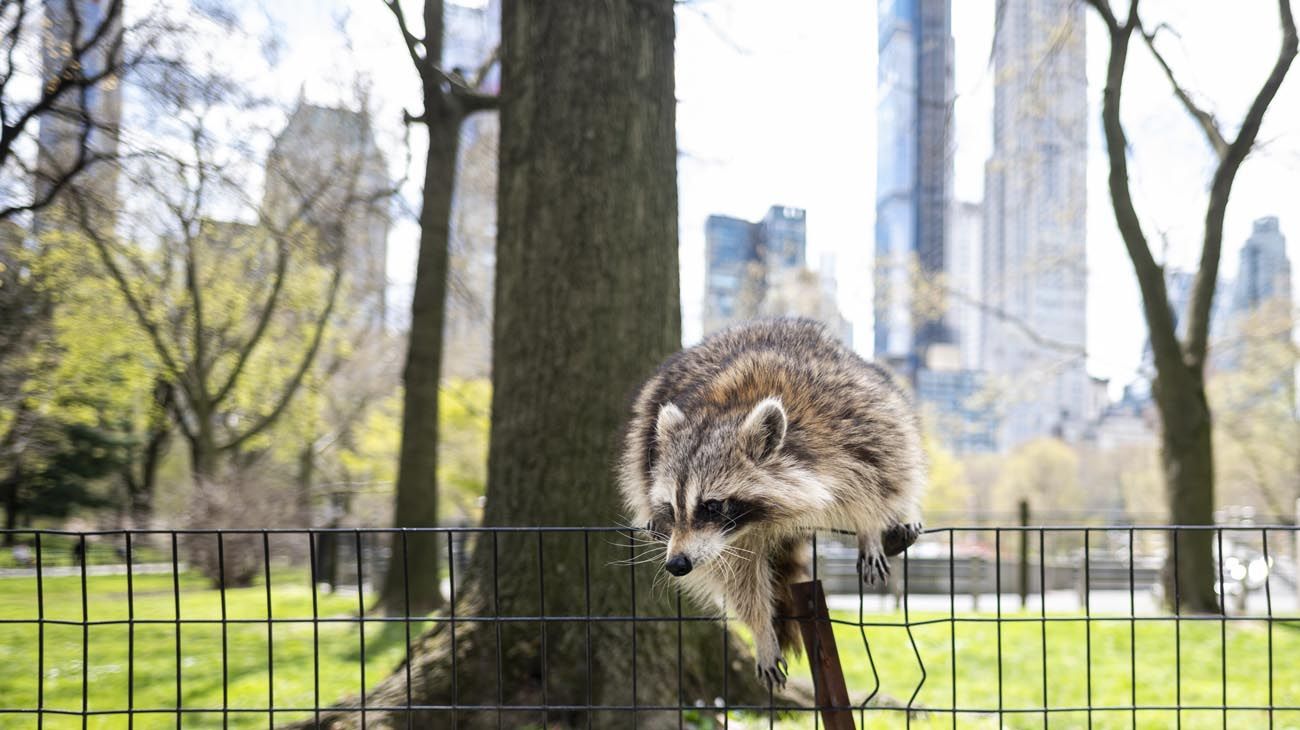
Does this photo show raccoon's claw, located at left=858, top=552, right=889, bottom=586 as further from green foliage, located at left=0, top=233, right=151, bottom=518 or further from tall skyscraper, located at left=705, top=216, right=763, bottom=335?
tall skyscraper, located at left=705, top=216, right=763, bottom=335

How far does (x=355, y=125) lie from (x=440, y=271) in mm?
5613

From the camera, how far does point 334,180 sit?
12.7 meters

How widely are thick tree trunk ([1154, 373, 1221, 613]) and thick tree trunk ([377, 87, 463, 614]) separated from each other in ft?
26.8

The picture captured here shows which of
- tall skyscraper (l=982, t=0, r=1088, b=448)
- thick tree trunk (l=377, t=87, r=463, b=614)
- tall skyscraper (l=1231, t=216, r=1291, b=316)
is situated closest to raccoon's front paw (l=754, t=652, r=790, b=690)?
thick tree trunk (l=377, t=87, r=463, b=614)

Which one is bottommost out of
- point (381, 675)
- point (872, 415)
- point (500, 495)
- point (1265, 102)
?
point (381, 675)

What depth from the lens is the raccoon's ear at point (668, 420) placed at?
8.55 feet

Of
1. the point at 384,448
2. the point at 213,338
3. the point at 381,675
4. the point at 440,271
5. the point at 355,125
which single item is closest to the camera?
the point at 381,675

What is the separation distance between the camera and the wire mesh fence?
2723 mm

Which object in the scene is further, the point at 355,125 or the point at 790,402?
the point at 355,125

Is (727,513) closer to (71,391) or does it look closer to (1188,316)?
(1188,316)

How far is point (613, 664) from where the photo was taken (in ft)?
13.5

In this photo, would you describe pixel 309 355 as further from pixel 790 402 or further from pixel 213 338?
pixel 790 402

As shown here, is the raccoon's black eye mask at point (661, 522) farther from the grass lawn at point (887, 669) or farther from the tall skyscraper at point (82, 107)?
the tall skyscraper at point (82, 107)

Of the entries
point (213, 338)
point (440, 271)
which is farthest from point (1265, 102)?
point (213, 338)
